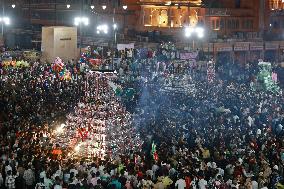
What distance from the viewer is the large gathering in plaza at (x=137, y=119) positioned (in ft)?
58.4

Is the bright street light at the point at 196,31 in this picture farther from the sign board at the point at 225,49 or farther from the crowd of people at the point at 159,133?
the crowd of people at the point at 159,133

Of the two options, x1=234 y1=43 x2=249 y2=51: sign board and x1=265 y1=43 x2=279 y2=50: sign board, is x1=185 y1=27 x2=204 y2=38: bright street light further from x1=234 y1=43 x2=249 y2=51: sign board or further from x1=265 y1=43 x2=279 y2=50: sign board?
x1=265 y1=43 x2=279 y2=50: sign board

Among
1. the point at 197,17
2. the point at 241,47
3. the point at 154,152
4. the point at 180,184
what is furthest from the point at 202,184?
the point at 197,17

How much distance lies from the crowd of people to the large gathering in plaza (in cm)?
5

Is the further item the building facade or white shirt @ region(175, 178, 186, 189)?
the building facade

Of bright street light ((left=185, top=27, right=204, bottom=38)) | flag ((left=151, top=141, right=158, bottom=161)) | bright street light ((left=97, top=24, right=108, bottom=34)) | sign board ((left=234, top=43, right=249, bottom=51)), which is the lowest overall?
flag ((left=151, top=141, right=158, bottom=161))

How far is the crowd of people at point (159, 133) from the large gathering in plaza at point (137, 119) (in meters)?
0.05

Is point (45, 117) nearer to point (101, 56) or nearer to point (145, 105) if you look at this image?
point (145, 105)

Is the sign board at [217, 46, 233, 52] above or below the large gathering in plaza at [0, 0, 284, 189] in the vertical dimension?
above

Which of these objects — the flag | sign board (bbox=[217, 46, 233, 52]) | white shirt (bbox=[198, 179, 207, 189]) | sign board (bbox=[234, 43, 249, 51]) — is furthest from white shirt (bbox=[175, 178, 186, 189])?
sign board (bbox=[234, 43, 249, 51])

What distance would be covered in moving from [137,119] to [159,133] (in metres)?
2.40

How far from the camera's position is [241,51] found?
53.8 meters

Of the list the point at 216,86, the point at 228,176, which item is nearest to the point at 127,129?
the point at 228,176

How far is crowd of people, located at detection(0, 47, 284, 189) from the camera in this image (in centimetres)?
1747
